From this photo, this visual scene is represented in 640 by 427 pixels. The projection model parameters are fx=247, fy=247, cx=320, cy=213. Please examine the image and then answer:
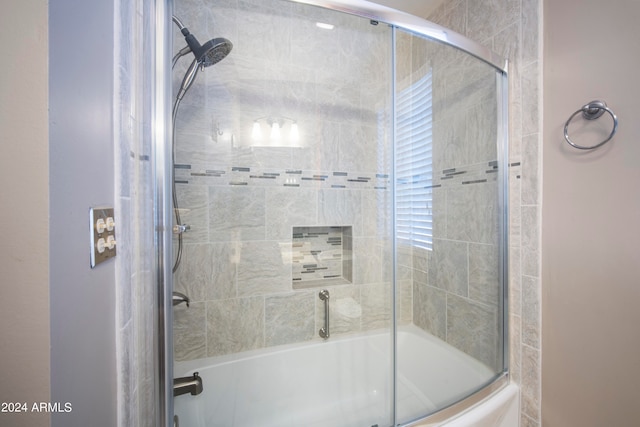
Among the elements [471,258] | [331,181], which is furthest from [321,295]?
[471,258]

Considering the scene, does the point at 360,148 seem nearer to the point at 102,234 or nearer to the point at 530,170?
the point at 530,170

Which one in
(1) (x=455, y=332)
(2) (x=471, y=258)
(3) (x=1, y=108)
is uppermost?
(3) (x=1, y=108)

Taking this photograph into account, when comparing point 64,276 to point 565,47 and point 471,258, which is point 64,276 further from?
point 565,47

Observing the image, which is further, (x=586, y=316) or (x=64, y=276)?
(x=586, y=316)

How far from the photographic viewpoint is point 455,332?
135 centimetres

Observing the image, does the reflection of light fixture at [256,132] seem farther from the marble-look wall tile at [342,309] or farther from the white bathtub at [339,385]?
the white bathtub at [339,385]

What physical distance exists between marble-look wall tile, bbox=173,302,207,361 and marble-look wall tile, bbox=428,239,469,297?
125cm

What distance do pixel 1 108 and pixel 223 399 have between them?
1.30m

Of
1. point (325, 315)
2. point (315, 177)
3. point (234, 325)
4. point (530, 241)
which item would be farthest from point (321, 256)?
point (530, 241)

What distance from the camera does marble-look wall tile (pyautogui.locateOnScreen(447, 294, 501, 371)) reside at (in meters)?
1.22

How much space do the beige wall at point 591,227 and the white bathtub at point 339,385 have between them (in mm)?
311

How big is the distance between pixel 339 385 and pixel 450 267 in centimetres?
89

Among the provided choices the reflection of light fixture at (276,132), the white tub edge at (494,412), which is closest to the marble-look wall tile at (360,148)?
the reflection of light fixture at (276,132)

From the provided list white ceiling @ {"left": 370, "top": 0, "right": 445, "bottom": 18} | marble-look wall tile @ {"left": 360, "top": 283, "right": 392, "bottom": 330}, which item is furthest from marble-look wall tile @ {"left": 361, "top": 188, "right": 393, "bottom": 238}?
white ceiling @ {"left": 370, "top": 0, "right": 445, "bottom": 18}
